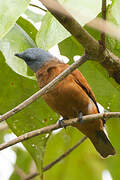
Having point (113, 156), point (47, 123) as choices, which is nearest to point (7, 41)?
point (47, 123)

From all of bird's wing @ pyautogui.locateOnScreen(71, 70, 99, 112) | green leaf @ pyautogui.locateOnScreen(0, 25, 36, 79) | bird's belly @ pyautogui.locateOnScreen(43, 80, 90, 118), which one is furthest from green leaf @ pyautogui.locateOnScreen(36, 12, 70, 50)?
bird's wing @ pyautogui.locateOnScreen(71, 70, 99, 112)

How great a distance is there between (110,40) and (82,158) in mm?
1608

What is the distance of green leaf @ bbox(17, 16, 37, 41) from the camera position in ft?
9.99

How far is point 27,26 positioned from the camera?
306 centimetres

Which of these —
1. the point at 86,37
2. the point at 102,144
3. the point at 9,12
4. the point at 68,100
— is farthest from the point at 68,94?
the point at 9,12

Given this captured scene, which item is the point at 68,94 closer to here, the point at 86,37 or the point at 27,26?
the point at 27,26

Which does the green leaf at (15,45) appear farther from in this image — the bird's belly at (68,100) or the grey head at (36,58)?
the grey head at (36,58)

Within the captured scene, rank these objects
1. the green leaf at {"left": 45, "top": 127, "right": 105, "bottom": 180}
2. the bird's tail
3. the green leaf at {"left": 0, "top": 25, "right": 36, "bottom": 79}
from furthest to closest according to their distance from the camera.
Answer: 1. the green leaf at {"left": 45, "top": 127, "right": 105, "bottom": 180}
2. the bird's tail
3. the green leaf at {"left": 0, "top": 25, "right": 36, "bottom": 79}

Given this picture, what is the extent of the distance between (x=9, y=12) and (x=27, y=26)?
127 centimetres

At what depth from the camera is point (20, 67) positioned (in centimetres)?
269

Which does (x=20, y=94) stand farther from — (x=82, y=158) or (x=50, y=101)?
(x=82, y=158)

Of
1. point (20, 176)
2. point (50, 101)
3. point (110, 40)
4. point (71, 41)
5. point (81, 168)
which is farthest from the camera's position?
point (20, 176)

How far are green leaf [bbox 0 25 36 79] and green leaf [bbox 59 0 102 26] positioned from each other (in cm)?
81

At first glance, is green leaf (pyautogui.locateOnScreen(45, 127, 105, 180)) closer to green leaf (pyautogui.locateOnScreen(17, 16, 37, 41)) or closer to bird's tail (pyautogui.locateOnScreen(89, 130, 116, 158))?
bird's tail (pyautogui.locateOnScreen(89, 130, 116, 158))
